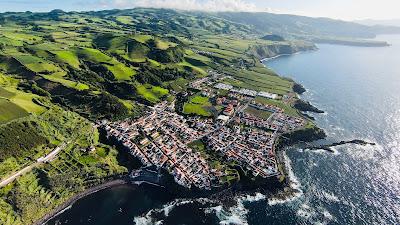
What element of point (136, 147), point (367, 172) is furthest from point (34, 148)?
point (367, 172)

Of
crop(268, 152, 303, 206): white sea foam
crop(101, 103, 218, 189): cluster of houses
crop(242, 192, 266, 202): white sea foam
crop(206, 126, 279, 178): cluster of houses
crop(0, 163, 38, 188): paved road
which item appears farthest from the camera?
crop(206, 126, 279, 178): cluster of houses

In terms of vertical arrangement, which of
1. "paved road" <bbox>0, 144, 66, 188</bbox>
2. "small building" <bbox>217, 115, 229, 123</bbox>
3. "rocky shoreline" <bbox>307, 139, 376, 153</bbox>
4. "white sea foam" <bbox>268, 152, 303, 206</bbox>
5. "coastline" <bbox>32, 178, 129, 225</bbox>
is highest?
"small building" <bbox>217, 115, 229, 123</bbox>

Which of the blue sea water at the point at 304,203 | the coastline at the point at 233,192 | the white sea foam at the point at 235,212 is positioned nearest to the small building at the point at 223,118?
the blue sea water at the point at 304,203

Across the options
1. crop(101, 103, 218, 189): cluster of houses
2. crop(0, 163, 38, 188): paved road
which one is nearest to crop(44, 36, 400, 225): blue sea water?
crop(101, 103, 218, 189): cluster of houses

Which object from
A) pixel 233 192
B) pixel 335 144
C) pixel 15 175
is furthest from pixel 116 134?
pixel 335 144

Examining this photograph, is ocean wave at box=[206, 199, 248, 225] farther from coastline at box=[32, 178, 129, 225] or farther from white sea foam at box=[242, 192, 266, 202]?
coastline at box=[32, 178, 129, 225]

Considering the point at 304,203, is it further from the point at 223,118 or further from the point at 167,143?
the point at 223,118
